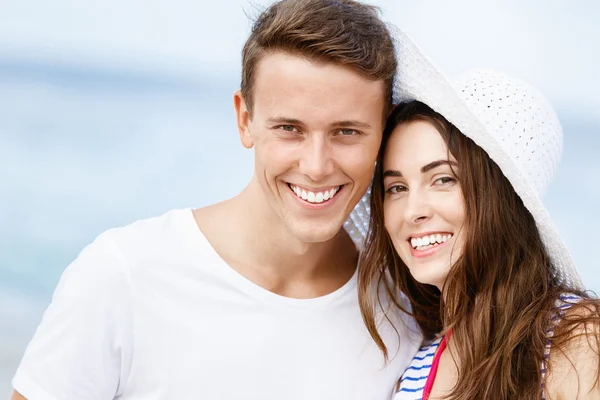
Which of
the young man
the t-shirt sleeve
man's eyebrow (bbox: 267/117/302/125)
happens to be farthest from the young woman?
the t-shirt sleeve

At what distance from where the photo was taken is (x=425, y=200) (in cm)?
249

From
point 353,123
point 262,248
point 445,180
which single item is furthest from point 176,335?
point 445,180

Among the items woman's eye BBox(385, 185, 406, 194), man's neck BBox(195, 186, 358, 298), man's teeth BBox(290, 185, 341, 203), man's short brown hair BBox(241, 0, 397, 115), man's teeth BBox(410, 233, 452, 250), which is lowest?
man's neck BBox(195, 186, 358, 298)

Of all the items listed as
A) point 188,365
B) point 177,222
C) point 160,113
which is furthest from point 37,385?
point 160,113

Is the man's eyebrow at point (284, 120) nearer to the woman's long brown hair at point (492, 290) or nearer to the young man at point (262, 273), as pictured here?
the young man at point (262, 273)

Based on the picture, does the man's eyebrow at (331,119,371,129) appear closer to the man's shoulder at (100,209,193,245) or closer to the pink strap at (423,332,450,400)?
the man's shoulder at (100,209,193,245)

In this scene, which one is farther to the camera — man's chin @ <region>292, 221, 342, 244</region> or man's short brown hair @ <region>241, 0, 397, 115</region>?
man's chin @ <region>292, 221, 342, 244</region>

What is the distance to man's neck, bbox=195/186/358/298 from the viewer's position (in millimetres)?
2623

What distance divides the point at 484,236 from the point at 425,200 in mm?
194

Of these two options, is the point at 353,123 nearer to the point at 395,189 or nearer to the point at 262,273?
the point at 395,189

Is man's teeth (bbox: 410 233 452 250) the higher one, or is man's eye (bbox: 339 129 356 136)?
man's eye (bbox: 339 129 356 136)

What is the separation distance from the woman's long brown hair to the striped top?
16 mm

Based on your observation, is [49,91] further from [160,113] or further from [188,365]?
[188,365]

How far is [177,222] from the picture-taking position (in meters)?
2.65
